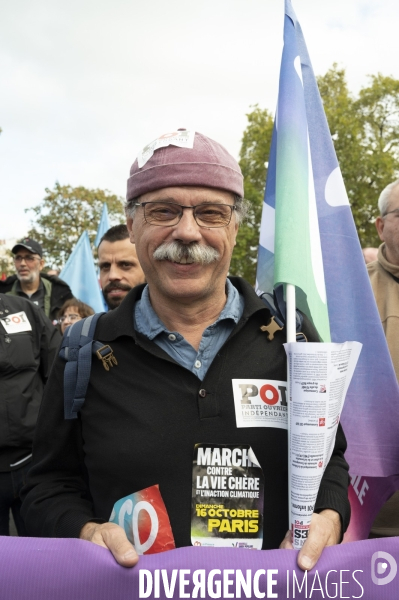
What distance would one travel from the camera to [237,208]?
2.08 meters

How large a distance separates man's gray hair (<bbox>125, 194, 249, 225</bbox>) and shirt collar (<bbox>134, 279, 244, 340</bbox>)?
9.3 inches

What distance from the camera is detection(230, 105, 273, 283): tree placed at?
23.3m

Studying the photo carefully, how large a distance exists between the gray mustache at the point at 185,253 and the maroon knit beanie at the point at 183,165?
0.61 ft

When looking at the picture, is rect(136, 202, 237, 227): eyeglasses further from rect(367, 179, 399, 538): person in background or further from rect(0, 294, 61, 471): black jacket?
rect(0, 294, 61, 471): black jacket

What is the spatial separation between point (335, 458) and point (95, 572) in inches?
32.1

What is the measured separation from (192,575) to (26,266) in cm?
558

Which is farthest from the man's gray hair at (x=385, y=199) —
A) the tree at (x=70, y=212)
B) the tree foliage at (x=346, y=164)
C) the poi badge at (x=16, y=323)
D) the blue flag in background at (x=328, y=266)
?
the tree at (x=70, y=212)

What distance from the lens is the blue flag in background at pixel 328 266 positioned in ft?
7.08

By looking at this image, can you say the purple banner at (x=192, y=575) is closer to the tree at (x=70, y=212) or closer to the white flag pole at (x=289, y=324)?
the white flag pole at (x=289, y=324)

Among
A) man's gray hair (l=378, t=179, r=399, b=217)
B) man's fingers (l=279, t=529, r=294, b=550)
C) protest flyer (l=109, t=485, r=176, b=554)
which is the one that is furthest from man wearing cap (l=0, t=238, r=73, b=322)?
man's fingers (l=279, t=529, r=294, b=550)

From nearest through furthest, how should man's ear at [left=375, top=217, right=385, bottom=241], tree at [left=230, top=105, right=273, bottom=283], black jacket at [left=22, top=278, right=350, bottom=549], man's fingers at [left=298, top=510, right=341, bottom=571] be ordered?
man's fingers at [left=298, top=510, right=341, bottom=571]
black jacket at [left=22, top=278, right=350, bottom=549]
man's ear at [left=375, top=217, right=385, bottom=241]
tree at [left=230, top=105, right=273, bottom=283]

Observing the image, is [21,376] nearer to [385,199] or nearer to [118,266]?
[118,266]

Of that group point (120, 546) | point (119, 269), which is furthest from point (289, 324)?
point (119, 269)

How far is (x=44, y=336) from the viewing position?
416 centimetres
